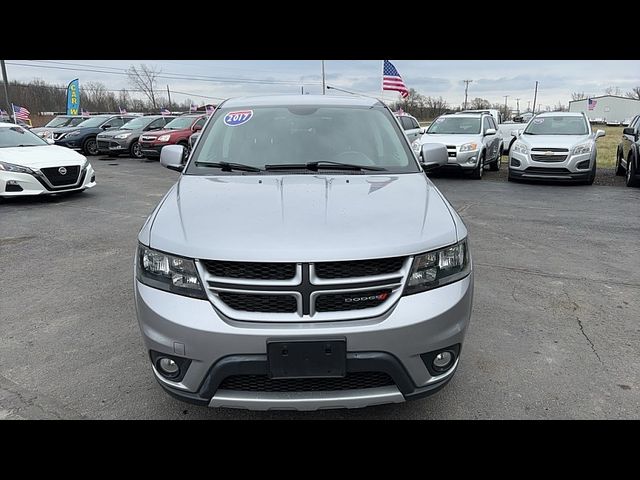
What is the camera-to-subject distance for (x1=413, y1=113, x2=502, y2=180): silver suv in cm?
1173

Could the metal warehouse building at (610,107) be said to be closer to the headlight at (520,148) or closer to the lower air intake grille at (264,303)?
the headlight at (520,148)

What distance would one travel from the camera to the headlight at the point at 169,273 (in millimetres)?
2215

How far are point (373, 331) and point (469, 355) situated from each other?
1.52 metres

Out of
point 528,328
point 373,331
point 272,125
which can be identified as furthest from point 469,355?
point 272,125

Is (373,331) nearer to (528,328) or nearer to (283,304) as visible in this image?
(283,304)

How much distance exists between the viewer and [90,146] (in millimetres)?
19531

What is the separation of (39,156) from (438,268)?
8.89 meters

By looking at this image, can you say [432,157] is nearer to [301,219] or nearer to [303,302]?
[301,219]

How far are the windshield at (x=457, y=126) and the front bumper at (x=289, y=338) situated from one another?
37.0 feet

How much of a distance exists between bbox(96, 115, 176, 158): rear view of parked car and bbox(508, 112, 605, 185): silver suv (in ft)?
43.3

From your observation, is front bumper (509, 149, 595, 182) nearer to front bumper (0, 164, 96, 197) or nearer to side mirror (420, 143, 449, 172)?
side mirror (420, 143, 449, 172)

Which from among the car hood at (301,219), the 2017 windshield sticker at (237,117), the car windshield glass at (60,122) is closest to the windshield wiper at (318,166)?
the car hood at (301,219)

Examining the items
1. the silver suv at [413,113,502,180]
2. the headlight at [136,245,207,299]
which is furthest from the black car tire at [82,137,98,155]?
the headlight at [136,245,207,299]
